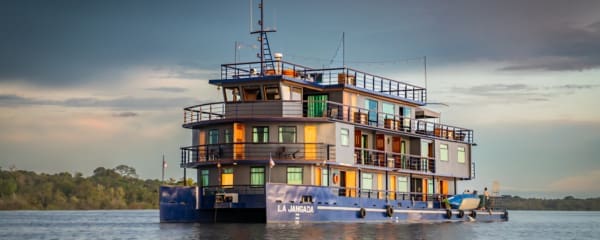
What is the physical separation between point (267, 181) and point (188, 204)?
3880 mm

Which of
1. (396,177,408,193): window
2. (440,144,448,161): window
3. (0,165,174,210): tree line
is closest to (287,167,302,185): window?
(396,177,408,193): window

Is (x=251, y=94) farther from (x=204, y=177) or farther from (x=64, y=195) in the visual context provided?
(x=64, y=195)

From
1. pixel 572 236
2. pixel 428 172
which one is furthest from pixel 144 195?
pixel 572 236

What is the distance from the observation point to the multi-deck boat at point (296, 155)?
154ft

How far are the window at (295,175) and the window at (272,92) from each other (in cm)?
370

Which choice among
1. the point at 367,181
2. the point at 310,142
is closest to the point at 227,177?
the point at 310,142

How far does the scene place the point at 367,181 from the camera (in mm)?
52625

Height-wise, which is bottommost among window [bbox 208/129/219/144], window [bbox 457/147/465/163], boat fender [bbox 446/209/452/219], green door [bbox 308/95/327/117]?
boat fender [bbox 446/209/452/219]

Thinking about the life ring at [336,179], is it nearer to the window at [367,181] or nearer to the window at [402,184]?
the window at [367,181]

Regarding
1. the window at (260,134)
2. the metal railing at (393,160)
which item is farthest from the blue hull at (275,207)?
the window at (260,134)

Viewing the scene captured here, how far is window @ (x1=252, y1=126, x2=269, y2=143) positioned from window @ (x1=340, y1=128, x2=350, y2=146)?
375 cm

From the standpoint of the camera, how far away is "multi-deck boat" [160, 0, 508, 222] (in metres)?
46.8

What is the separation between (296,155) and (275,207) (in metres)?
4.10

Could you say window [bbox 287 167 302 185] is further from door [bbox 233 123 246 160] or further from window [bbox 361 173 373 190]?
window [bbox 361 173 373 190]
